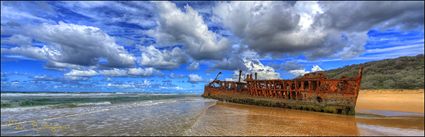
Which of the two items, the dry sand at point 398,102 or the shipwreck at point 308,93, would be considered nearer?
the shipwreck at point 308,93

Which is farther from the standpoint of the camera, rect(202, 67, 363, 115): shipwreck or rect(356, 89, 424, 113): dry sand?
rect(356, 89, 424, 113): dry sand

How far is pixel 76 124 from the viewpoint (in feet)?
46.1

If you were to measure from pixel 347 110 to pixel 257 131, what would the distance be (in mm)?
9721

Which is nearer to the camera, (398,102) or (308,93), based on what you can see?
(308,93)

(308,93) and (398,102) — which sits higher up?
(308,93)

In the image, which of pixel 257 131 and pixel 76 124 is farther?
pixel 76 124

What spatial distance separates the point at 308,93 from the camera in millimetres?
22875

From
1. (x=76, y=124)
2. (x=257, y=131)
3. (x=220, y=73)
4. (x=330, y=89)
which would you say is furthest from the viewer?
(x=220, y=73)

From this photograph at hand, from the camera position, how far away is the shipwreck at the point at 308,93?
19.7 m

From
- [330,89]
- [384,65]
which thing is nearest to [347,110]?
[330,89]

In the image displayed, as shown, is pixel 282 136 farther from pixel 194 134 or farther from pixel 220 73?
pixel 220 73

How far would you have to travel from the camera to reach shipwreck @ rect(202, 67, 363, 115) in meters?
19.7

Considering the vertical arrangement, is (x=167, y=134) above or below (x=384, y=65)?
below

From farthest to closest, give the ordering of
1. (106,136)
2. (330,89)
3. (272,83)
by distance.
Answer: (272,83) → (330,89) → (106,136)
